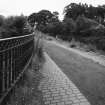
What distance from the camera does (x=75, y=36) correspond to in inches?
857

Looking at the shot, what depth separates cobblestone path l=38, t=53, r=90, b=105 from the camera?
3.00 m

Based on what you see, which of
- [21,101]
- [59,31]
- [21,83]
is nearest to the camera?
[21,101]

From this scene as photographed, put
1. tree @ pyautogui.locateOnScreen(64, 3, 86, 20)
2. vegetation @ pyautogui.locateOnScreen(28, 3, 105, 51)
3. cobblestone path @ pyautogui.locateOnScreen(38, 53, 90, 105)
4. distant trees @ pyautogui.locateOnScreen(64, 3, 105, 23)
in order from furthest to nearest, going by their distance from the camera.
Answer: tree @ pyautogui.locateOnScreen(64, 3, 86, 20) → distant trees @ pyautogui.locateOnScreen(64, 3, 105, 23) → vegetation @ pyautogui.locateOnScreen(28, 3, 105, 51) → cobblestone path @ pyautogui.locateOnScreen(38, 53, 90, 105)

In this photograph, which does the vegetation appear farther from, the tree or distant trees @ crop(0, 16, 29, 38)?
distant trees @ crop(0, 16, 29, 38)

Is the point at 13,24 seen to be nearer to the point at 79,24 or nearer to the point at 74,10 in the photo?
the point at 79,24

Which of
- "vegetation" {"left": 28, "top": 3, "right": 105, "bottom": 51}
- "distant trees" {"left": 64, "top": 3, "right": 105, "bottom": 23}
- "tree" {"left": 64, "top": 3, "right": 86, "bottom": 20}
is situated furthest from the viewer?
"tree" {"left": 64, "top": 3, "right": 86, "bottom": 20}

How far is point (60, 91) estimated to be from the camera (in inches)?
138

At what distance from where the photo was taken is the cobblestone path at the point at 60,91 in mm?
3003

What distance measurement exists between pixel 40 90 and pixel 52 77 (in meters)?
1.12

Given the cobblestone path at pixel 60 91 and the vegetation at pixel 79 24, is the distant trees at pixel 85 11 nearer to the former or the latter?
the vegetation at pixel 79 24

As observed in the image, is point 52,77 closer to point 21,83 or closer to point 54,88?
point 54,88

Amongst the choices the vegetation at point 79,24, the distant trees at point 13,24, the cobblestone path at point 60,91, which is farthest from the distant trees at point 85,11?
the cobblestone path at point 60,91

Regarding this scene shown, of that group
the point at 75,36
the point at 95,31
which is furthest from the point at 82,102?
the point at 75,36

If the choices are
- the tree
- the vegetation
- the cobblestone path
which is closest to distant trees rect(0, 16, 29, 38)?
the cobblestone path
